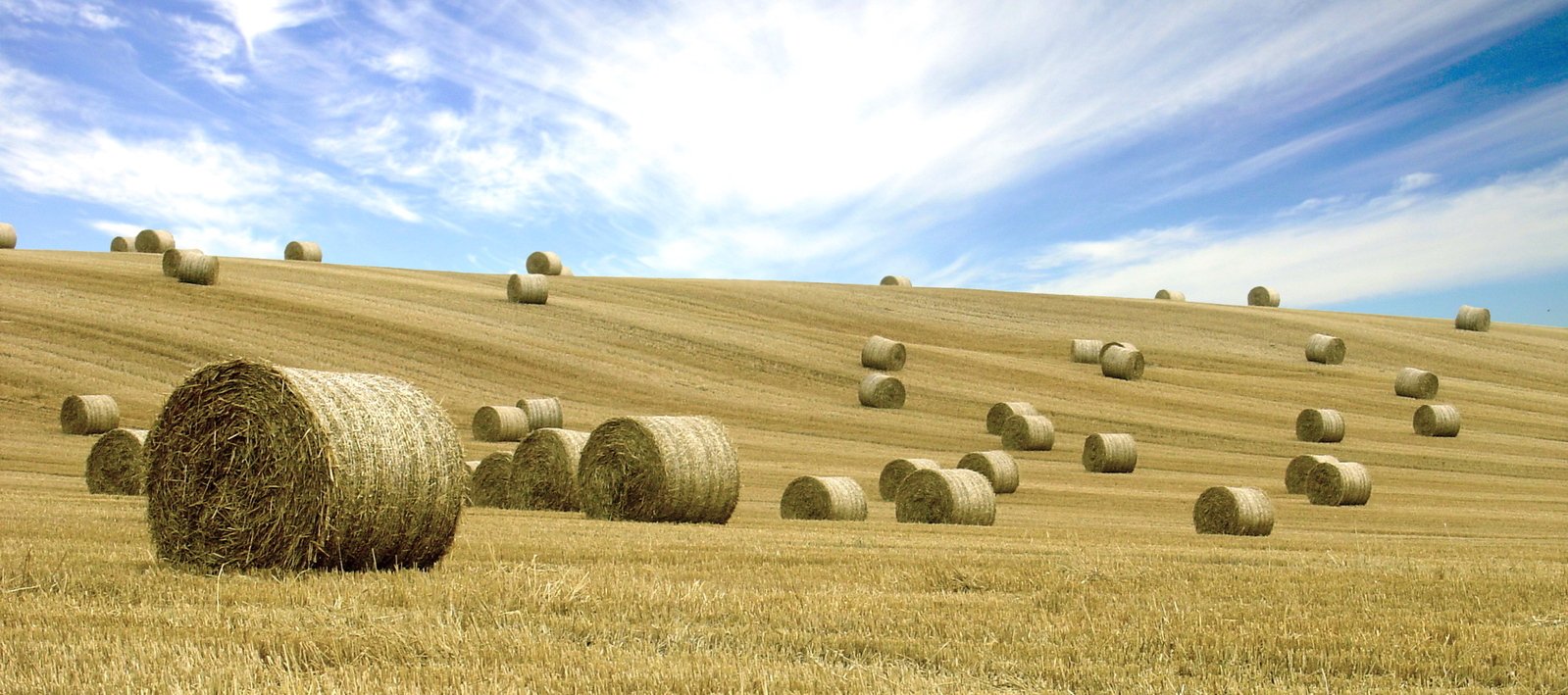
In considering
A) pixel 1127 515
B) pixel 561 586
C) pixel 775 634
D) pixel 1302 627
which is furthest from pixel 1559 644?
pixel 1127 515

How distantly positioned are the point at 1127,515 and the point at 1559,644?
49.1 feet

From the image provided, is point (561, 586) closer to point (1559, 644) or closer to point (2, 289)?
point (1559, 644)

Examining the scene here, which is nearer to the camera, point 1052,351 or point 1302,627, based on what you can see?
point 1302,627

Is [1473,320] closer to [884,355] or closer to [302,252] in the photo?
[884,355]

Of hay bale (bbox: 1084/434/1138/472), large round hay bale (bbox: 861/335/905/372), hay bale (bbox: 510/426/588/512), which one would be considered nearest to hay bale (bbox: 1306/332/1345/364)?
large round hay bale (bbox: 861/335/905/372)

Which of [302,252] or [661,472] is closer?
[661,472]

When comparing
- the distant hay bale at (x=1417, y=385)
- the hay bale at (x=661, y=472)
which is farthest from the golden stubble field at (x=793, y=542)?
the distant hay bale at (x=1417, y=385)

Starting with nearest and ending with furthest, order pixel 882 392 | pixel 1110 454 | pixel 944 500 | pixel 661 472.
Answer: pixel 661 472
pixel 944 500
pixel 1110 454
pixel 882 392

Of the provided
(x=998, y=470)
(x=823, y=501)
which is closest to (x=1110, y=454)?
(x=998, y=470)

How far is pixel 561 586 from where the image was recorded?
20.9 feet

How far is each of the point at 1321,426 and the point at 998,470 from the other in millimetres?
13974

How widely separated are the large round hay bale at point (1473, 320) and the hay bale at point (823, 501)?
48.8 meters

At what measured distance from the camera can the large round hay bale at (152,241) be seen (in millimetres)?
49625

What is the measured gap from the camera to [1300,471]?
24453 millimetres
